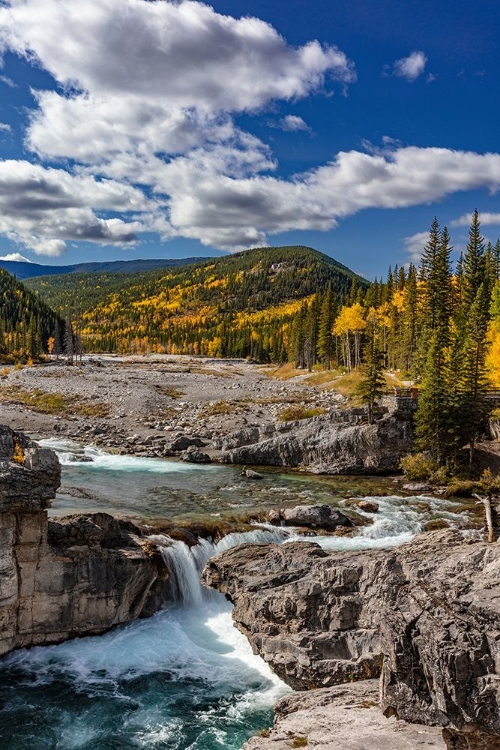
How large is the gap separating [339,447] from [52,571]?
30.4m

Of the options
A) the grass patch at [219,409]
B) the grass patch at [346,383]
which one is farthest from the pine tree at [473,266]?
the grass patch at [219,409]

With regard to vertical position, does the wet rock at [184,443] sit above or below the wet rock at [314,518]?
above

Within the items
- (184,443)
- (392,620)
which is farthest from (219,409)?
(392,620)

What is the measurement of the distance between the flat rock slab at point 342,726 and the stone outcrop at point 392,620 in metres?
0.40

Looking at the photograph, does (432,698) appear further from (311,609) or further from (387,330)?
(387,330)

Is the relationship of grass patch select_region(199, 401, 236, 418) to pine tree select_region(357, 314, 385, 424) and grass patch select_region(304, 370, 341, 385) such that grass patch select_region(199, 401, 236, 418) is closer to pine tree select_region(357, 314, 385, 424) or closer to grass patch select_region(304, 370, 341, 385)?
pine tree select_region(357, 314, 385, 424)

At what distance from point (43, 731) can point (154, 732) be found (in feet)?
10.9

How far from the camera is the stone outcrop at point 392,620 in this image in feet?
31.3

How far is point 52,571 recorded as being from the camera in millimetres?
20000

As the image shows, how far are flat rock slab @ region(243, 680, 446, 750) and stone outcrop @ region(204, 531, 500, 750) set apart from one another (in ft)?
1.31

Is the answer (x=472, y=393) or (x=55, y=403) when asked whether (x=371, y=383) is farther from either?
(x=55, y=403)

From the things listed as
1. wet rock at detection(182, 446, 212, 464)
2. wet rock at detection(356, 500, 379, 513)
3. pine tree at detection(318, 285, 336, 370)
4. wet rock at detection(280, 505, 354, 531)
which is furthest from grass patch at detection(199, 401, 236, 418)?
pine tree at detection(318, 285, 336, 370)

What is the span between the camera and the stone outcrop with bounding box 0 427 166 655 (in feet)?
63.6

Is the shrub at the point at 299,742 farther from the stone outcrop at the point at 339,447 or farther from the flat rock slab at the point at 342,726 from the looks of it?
the stone outcrop at the point at 339,447
